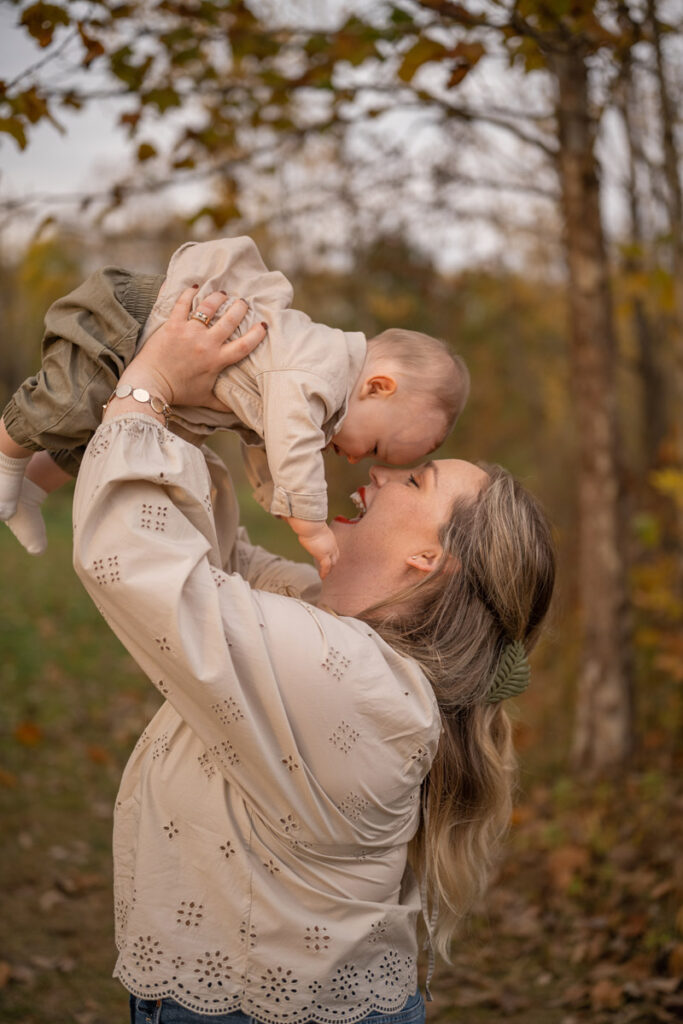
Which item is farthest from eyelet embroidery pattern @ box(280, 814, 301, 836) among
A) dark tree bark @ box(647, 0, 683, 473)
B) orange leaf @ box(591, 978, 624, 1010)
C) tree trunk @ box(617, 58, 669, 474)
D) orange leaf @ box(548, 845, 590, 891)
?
tree trunk @ box(617, 58, 669, 474)

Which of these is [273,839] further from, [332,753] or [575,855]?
[575,855]

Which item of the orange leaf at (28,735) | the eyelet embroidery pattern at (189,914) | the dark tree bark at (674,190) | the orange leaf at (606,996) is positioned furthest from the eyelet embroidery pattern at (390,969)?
the orange leaf at (28,735)

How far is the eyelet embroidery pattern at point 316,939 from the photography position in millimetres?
1892

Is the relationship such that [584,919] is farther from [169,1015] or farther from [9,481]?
[9,481]

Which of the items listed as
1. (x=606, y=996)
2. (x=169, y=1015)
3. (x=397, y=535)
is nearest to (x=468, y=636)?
(x=397, y=535)

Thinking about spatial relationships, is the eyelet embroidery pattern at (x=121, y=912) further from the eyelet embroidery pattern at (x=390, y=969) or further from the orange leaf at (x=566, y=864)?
the orange leaf at (x=566, y=864)

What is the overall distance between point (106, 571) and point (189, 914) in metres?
0.74

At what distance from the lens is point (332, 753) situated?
1.84m

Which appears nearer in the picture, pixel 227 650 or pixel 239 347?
pixel 227 650

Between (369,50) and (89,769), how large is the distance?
4.42m

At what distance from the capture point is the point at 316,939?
190 centimetres

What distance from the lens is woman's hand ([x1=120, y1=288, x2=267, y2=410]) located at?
6.34 ft

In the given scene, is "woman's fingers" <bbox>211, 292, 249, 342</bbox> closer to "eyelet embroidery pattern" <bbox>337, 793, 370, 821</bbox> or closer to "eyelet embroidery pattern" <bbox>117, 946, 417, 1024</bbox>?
"eyelet embroidery pattern" <bbox>337, 793, 370, 821</bbox>

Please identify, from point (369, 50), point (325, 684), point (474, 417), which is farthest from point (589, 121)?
point (474, 417)
